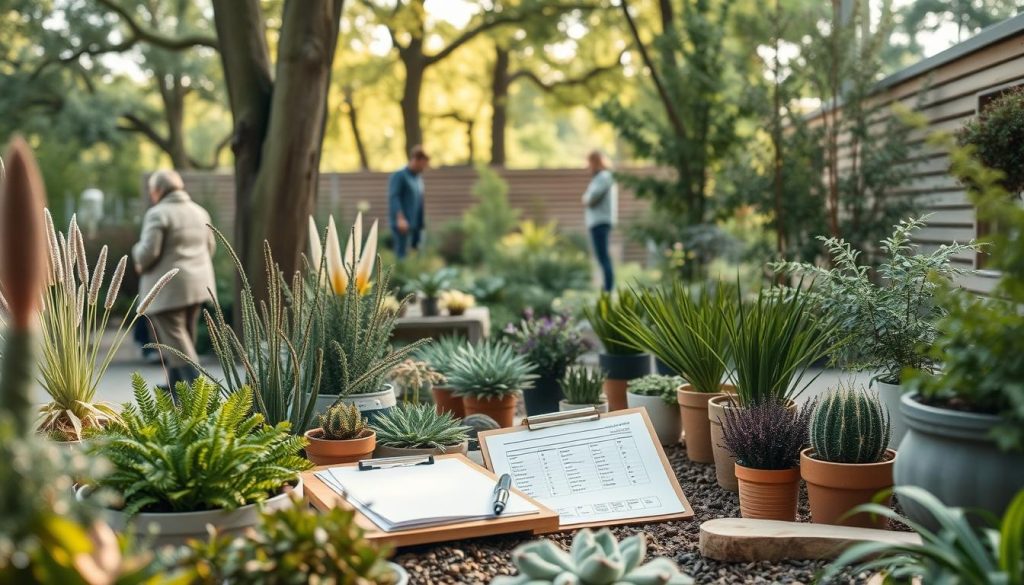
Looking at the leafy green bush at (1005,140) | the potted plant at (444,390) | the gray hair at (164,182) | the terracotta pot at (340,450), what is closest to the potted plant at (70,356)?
the terracotta pot at (340,450)

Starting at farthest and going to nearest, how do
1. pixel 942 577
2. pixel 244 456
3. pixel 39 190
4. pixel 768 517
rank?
pixel 768 517 → pixel 244 456 → pixel 942 577 → pixel 39 190

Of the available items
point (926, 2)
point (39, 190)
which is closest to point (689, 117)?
point (926, 2)

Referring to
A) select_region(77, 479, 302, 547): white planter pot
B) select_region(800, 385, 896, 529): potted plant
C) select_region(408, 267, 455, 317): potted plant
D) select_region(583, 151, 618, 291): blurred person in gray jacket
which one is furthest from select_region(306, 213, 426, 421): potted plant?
select_region(583, 151, 618, 291): blurred person in gray jacket

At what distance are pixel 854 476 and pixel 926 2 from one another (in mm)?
6654

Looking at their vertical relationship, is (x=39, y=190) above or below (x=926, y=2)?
below

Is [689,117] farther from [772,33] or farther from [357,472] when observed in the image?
[357,472]

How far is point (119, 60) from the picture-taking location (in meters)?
21.9

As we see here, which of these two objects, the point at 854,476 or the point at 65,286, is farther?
the point at 65,286

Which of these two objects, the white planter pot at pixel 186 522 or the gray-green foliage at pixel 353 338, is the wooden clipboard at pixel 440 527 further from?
the gray-green foliage at pixel 353 338

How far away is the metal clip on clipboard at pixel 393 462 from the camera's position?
3337 millimetres

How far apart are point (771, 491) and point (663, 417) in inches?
55.3

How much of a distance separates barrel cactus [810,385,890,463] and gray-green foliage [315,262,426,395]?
69.1 inches

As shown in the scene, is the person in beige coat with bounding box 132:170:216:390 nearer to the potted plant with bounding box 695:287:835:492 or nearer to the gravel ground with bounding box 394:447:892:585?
the potted plant with bounding box 695:287:835:492

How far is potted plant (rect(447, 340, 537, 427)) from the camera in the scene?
4938 mm
